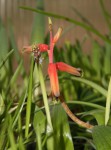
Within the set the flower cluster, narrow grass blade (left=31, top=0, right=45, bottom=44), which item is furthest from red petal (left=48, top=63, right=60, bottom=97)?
narrow grass blade (left=31, top=0, right=45, bottom=44)

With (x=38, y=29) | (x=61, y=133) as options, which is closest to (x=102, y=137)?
(x=61, y=133)

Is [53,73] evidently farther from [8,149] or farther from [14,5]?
[14,5]

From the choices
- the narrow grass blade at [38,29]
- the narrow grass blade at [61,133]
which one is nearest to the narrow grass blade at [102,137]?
the narrow grass blade at [61,133]

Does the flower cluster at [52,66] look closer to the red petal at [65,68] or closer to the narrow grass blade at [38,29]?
the red petal at [65,68]

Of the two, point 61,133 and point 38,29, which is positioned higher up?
point 38,29

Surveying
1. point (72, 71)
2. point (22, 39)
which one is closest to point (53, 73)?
point (72, 71)

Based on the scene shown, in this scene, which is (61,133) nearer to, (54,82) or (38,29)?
(54,82)

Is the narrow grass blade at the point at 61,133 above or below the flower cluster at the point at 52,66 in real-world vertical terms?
below

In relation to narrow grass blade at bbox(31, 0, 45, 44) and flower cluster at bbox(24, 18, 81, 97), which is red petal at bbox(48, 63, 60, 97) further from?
narrow grass blade at bbox(31, 0, 45, 44)
